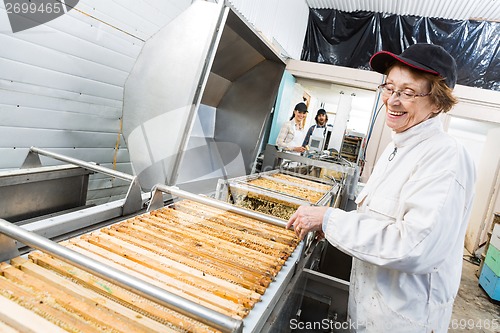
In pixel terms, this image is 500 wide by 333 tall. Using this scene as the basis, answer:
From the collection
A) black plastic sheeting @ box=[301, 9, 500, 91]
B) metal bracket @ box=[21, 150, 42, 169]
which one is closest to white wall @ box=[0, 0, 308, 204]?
metal bracket @ box=[21, 150, 42, 169]

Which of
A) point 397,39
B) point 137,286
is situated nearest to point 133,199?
point 137,286

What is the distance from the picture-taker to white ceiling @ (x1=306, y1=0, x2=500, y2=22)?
4875mm

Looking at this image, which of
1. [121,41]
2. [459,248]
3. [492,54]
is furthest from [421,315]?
[492,54]

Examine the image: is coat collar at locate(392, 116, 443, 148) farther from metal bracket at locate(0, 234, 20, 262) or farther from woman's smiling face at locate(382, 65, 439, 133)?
metal bracket at locate(0, 234, 20, 262)

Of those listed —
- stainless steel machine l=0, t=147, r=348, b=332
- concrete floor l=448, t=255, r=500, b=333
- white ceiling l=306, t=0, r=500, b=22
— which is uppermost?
white ceiling l=306, t=0, r=500, b=22

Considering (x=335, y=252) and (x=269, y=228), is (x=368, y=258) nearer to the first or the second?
(x=269, y=228)

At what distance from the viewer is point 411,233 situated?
3.15ft

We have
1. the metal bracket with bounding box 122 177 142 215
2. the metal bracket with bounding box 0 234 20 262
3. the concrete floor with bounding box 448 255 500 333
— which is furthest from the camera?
the concrete floor with bounding box 448 255 500 333

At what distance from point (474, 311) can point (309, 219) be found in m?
3.77

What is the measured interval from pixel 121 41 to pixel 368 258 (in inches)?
115

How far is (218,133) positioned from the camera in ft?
12.0

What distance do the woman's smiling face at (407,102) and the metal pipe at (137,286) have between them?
0.95 metres

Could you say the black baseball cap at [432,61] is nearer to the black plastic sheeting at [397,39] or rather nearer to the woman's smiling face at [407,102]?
the woman's smiling face at [407,102]

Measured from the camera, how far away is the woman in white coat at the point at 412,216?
968mm
